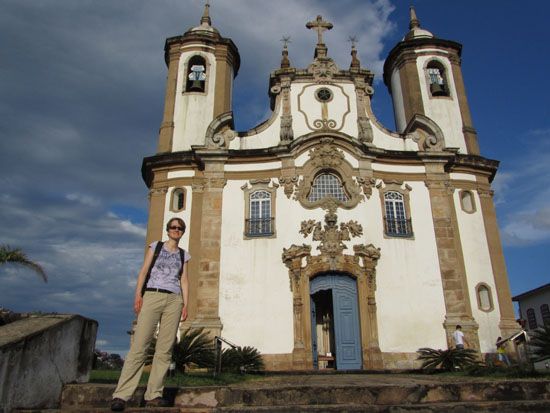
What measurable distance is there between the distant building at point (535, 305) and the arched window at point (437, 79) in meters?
14.5

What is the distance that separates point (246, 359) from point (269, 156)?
712 cm

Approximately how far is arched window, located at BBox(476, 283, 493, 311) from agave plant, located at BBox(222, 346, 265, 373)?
7.51m

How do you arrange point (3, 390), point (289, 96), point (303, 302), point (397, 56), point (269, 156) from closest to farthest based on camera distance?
point (3, 390), point (303, 302), point (269, 156), point (289, 96), point (397, 56)

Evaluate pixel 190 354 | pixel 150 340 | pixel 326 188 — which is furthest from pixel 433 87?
pixel 150 340

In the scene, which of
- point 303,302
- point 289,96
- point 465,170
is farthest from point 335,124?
point 303,302

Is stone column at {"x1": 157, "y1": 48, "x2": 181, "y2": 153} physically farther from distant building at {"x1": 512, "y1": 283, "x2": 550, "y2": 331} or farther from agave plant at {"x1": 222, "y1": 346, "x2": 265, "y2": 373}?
distant building at {"x1": 512, "y1": 283, "x2": 550, "y2": 331}

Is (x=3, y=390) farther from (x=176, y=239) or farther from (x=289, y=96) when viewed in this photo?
(x=289, y=96)

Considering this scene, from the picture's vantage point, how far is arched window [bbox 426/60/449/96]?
61.5 ft

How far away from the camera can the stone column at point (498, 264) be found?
14.5m

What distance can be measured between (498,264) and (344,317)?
5.89 meters

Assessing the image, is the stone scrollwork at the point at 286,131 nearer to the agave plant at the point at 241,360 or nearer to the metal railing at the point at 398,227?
the metal railing at the point at 398,227

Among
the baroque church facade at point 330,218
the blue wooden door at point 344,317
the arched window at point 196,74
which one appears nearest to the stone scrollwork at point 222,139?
the baroque church facade at point 330,218

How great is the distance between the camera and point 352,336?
1384 cm

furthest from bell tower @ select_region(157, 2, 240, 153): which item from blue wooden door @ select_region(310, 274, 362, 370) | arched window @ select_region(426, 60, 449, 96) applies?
arched window @ select_region(426, 60, 449, 96)
